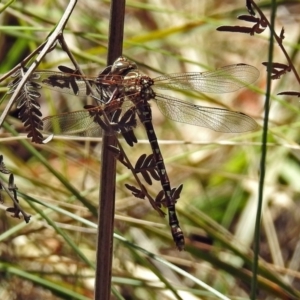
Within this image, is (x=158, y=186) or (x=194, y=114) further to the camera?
(x=158, y=186)

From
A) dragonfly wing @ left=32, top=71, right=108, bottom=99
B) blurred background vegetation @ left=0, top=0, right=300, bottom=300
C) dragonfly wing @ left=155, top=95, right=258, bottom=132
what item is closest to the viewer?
dragonfly wing @ left=32, top=71, right=108, bottom=99

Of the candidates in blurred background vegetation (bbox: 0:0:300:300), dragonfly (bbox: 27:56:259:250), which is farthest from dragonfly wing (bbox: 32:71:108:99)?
blurred background vegetation (bbox: 0:0:300:300)

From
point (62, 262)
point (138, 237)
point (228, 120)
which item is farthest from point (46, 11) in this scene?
point (228, 120)

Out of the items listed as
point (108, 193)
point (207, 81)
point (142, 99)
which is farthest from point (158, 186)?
point (108, 193)

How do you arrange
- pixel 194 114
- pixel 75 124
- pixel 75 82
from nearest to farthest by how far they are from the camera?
pixel 75 82, pixel 75 124, pixel 194 114

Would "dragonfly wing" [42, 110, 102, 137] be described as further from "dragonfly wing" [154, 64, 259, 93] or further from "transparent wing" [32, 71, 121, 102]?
"dragonfly wing" [154, 64, 259, 93]

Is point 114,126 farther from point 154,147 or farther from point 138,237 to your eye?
point 138,237

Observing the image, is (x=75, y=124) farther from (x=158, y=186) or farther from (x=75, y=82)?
(x=158, y=186)

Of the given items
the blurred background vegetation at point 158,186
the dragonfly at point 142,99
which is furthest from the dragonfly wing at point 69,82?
the blurred background vegetation at point 158,186
